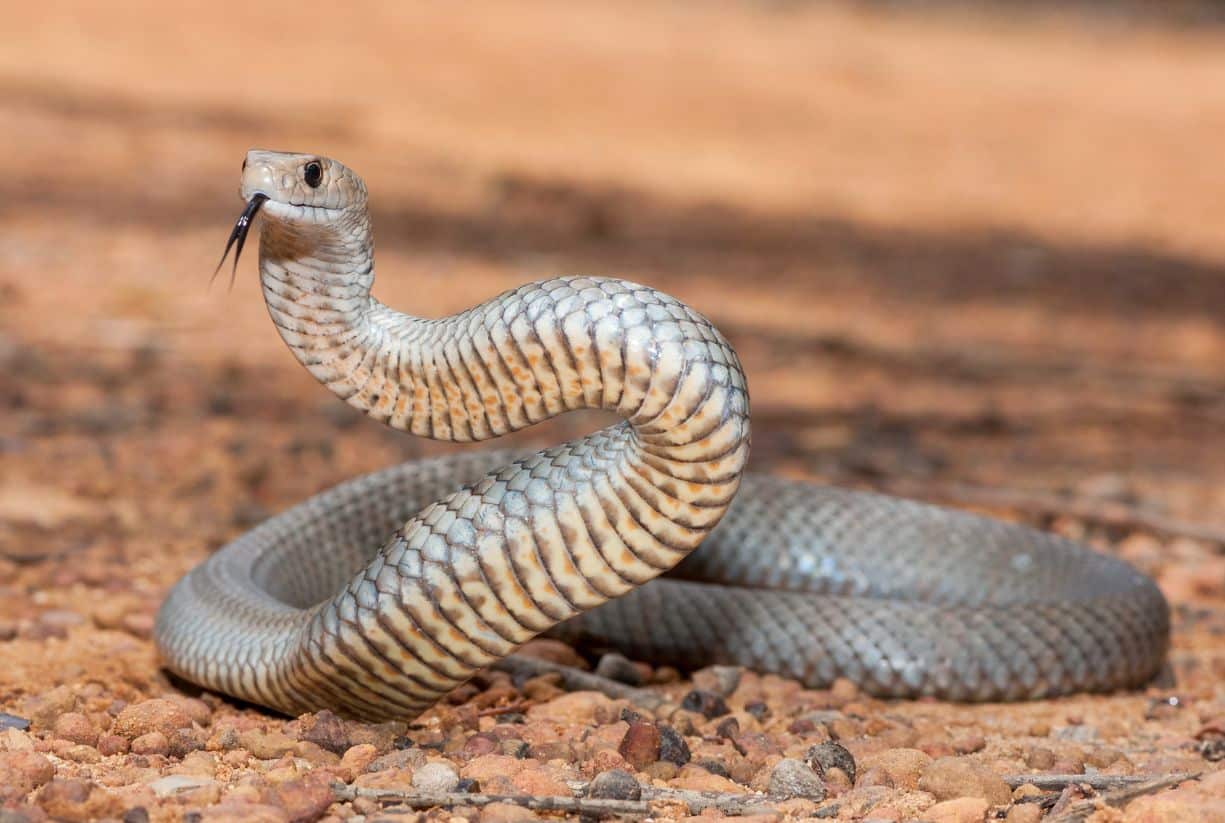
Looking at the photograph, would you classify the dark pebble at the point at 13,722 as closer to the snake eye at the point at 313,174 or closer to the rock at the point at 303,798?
the rock at the point at 303,798

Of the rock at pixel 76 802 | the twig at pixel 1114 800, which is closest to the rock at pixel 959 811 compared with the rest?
the twig at pixel 1114 800

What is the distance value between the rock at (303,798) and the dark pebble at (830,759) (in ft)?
3.70

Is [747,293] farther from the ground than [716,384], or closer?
closer

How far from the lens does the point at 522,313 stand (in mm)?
3326

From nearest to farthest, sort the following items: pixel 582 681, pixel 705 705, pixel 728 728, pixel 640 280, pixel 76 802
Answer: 1. pixel 76 802
2. pixel 728 728
3. pixel 705 705
4. pixel 582 681
5. pixel 640 280

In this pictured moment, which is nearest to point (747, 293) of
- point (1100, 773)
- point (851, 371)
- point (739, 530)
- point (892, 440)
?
point (851, 371)

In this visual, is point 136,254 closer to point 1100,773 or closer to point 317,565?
point 317,565

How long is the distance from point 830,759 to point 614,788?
575 mm

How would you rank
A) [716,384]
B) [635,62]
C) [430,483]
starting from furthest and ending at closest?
[635,62], [430,483], [716,384]

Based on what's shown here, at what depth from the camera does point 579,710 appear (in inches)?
159

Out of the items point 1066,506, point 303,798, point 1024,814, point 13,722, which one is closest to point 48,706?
point 13,722

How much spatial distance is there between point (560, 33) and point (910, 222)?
7.09 metres

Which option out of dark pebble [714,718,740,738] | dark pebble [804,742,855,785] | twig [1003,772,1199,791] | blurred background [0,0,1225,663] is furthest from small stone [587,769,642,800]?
blurred background [0,0,1225,663]

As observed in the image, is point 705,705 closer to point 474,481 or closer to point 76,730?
point 474,481
